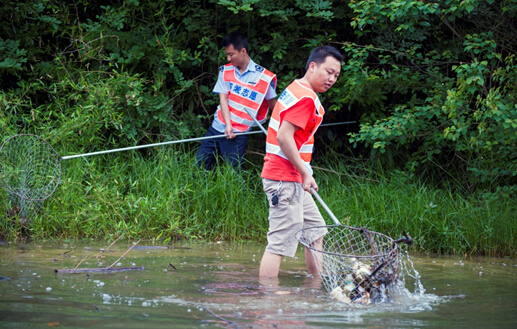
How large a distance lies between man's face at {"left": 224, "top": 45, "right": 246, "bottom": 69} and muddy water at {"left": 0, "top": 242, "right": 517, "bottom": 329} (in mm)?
2333

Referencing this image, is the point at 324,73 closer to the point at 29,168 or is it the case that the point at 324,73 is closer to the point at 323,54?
the point at 323,54

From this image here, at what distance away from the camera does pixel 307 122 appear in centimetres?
424

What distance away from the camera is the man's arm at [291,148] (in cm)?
412

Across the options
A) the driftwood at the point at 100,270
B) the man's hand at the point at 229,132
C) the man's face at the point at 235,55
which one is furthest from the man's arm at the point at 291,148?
the man's face at the point at 235,55

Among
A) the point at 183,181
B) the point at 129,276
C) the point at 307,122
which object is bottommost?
the point at 129,276

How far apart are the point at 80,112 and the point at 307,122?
4356mm

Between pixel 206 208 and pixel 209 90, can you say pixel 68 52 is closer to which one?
pixel 209 90

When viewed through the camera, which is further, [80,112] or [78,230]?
[80,112]

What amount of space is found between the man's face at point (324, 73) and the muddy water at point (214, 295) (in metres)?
1.41

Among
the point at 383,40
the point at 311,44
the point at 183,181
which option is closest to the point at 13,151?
the point at 183,181

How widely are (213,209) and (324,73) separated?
304 centimetres

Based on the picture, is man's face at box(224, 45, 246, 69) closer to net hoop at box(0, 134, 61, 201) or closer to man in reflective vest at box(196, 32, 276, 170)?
man in reflective vest at box(196, 32, 276, 170)

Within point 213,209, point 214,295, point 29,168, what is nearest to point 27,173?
point 29,168

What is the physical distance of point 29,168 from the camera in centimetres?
676
